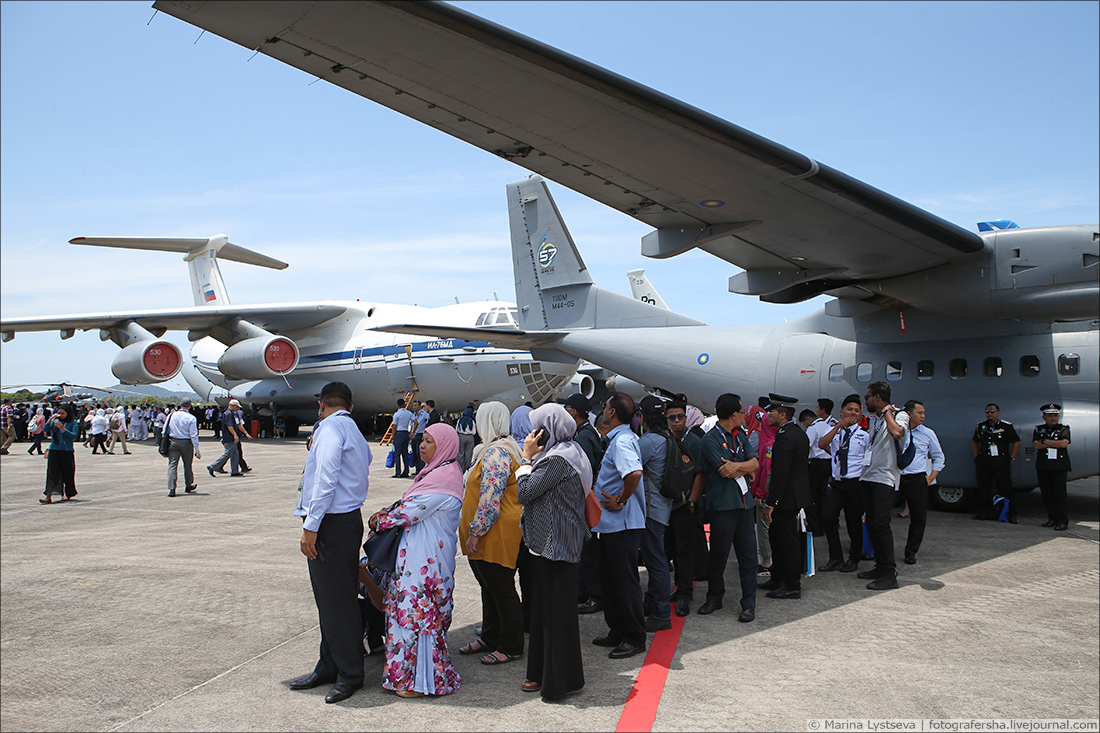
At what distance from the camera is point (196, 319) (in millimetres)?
22406

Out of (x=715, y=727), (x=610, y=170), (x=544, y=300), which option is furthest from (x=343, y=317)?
(x=715, y=727)

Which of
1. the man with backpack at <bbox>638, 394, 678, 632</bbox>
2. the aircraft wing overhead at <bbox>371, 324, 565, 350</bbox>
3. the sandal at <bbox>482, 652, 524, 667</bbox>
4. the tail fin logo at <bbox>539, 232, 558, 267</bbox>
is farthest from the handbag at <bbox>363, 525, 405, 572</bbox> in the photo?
the tail fin logo at <bbox>539, 232, 558, 267</bbox>

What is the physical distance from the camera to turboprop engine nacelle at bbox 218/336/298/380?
70.2 ft

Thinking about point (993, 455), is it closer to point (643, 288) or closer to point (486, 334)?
point (486, 334)

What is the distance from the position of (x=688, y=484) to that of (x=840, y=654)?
57.6 inches

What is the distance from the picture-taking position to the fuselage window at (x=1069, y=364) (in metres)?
8.90

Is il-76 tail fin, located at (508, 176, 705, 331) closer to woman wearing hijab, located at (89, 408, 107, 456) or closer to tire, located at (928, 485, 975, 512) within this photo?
tire, located at (928, 485, 975, 512)

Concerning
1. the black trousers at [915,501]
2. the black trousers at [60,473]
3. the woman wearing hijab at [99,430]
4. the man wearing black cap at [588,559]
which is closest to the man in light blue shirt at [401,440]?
the black trousers at [60,473]

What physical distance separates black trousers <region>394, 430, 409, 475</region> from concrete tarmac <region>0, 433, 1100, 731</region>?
6.45 metres

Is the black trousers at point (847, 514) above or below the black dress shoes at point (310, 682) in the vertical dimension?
above

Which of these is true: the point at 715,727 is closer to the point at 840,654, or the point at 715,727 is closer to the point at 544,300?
the point at 840,654

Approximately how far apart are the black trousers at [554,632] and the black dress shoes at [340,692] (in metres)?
0.97

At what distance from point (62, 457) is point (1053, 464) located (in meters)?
13.7

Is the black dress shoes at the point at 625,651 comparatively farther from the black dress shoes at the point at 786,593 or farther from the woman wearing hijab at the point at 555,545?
the black dress shoes at the point at 786,593
